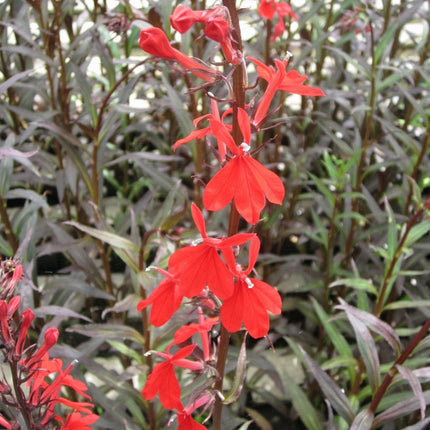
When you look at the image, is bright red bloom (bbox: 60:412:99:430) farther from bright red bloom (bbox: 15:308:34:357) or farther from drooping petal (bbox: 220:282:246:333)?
→ drooping petal (bbox: 220:282:246:333)

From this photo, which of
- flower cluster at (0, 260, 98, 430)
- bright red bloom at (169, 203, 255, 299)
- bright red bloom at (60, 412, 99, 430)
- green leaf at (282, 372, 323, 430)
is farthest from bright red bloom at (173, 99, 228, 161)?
green leaf at (282, 372, 323, 430)

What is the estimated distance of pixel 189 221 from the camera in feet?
5.15

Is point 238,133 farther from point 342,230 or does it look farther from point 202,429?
point 342,230

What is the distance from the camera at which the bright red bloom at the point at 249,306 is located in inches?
24.2

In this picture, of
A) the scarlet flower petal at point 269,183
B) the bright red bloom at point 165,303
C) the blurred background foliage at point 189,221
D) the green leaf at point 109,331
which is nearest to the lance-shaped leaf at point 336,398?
the blurred background foliage at point 189,221

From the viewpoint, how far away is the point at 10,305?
2.11ft

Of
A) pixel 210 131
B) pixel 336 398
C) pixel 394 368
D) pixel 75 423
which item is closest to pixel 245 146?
pixel 210 131

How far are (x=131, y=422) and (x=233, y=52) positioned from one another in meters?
0.89

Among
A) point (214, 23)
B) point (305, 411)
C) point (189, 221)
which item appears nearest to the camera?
point (214, 23)

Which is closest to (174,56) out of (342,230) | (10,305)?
(10,305)

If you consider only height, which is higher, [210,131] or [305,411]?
[210,131]

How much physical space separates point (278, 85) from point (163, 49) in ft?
0.46

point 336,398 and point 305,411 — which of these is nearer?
point 336,398

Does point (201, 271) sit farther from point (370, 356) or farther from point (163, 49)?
point (370, 356)
